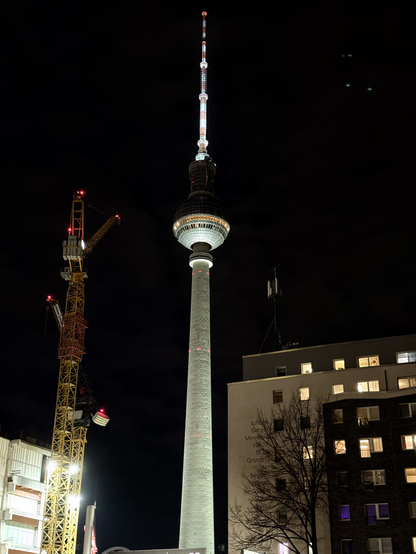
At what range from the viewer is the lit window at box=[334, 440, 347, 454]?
6569cm

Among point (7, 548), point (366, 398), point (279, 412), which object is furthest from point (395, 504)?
point (7, 548)

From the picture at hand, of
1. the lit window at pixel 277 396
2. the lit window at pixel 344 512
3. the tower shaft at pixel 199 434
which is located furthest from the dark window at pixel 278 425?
the tower shaft at pixel 199 434

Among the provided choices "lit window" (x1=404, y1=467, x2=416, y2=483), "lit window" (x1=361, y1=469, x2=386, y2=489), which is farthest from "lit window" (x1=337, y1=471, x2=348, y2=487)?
"lit window" (x1=404, y1=467, x2=416, y2=483)

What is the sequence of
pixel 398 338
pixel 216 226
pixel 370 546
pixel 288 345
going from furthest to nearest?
pixel 216 226, pixel 288 345, pixel 398 338, pixel 370 546

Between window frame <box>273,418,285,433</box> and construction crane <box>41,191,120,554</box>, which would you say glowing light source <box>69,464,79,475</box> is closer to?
construction crane <box>41,191,120,554</box>

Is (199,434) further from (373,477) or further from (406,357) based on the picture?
(373,477)

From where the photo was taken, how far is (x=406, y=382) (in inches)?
2790

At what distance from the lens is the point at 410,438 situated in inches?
2499

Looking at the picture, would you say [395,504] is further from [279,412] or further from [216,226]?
[216,226]

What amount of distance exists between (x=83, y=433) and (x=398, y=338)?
67766mm

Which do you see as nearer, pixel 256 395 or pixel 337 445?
pixel 337 445

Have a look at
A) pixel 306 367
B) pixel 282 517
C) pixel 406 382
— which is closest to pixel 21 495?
pixel 282 517

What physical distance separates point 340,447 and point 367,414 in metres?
4.45

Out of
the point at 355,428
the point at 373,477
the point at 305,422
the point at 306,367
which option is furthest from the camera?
the point at 306,367
